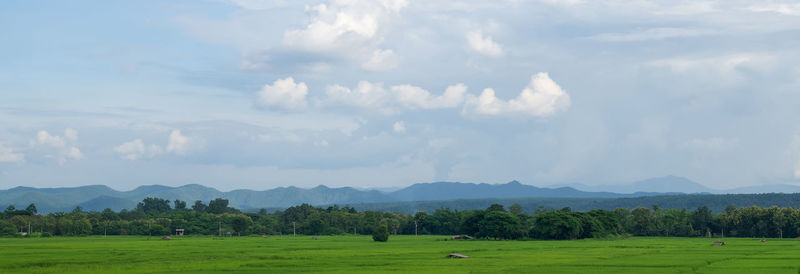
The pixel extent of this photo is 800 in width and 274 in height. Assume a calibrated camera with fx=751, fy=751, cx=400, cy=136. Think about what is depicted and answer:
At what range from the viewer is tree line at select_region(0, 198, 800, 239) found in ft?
273

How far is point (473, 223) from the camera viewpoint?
8581cm

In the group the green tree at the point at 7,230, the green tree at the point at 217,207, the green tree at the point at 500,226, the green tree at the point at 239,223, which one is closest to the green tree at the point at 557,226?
the green tree at the point at 500,226

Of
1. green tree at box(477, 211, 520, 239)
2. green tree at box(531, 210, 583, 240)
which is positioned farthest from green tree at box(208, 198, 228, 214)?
green tree at box(531, 210, 583, 240)

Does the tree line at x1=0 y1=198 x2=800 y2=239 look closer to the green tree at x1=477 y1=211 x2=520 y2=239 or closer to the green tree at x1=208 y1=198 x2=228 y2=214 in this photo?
the green tree at x1=477 y1=211 x2=520 y2=239

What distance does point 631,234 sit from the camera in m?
102

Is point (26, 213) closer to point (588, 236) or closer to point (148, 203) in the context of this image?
point (148, 203)

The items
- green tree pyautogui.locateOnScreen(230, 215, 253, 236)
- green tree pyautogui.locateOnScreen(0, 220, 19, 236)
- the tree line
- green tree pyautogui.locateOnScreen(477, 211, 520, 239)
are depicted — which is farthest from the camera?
green tree pyautogui.locateOnScreen(230, 215, 253, 236)

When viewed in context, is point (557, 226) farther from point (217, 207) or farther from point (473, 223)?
point (217, 207)

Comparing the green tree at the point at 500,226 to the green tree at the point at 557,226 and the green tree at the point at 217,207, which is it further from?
the green tree at the point at 217,207

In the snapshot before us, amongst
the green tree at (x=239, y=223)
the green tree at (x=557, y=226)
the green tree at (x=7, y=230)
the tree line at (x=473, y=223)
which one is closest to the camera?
the green tree at (x=557, y=226)

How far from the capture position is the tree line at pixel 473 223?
83.2 metres

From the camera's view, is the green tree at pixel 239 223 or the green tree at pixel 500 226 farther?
the green tree at pixel 239 223

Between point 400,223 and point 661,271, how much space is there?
→ 3308 inches

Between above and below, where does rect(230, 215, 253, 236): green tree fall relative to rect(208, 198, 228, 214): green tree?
below
